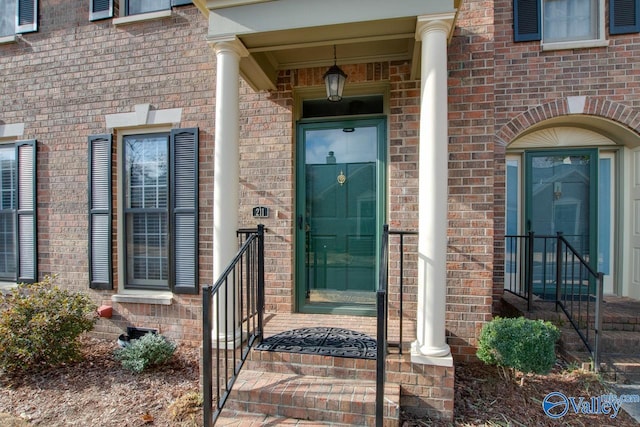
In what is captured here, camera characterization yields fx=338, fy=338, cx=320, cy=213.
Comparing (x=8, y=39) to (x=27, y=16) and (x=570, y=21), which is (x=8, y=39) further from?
(x=570, y=21)

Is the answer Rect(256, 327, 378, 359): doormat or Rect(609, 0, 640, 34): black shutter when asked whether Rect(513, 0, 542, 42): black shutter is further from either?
Rect(256, 327, 378, 359): doormat

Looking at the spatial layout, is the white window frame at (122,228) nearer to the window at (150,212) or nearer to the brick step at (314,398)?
the window at (150,212)

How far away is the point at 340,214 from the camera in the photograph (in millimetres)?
3645

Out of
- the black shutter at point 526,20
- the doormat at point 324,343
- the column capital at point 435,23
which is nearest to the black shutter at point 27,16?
the column capital at point 435,23

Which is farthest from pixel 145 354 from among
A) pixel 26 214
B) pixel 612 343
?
pixel 612 343

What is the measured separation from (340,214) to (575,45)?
3.29 metres

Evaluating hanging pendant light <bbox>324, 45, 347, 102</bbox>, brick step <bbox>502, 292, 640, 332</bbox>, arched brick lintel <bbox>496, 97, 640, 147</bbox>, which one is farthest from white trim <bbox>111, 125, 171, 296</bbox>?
arched brick lintel <bbox>496, 97, 640, 147</bbox>

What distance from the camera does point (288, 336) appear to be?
2918 millimetres

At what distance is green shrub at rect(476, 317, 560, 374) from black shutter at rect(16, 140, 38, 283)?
5.26 m

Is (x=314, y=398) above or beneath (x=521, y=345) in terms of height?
beneath

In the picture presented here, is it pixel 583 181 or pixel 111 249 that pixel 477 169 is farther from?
pixel 111 249

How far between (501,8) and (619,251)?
3.38 metres

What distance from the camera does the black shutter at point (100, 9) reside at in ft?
13.1

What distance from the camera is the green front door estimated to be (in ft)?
11.8
